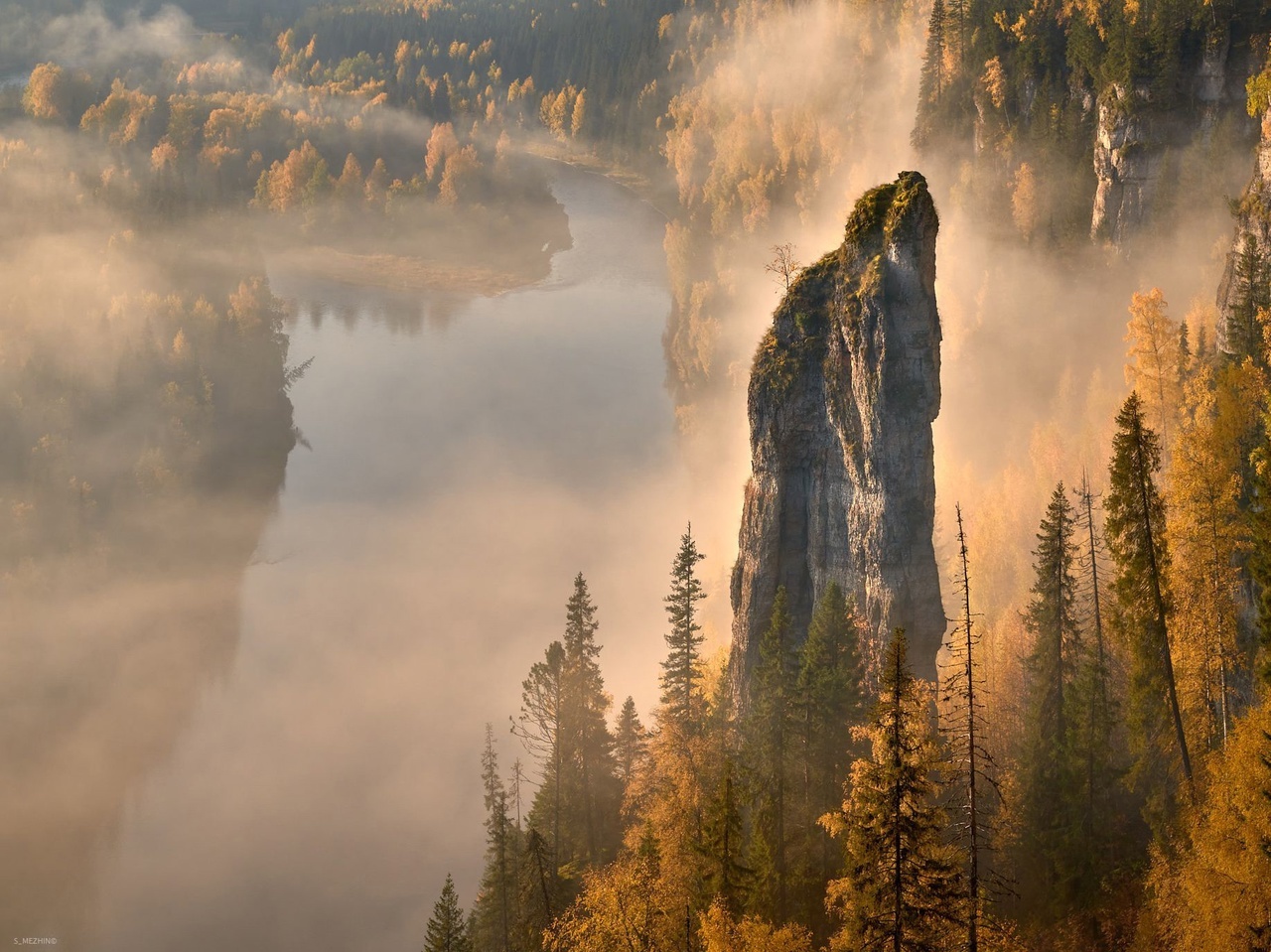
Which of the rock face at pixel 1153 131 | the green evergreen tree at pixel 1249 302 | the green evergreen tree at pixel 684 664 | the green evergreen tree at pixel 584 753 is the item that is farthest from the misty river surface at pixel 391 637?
the green evergreen tree at pixel 1249 302

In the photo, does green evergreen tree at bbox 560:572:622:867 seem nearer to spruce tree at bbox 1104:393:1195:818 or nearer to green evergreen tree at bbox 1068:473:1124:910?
green evergreen tree at bbox 1068:473:1124:910

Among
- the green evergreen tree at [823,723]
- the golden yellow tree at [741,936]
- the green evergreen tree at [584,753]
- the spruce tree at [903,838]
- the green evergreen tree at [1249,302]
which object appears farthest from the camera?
the green evergreen tree at [584,753]

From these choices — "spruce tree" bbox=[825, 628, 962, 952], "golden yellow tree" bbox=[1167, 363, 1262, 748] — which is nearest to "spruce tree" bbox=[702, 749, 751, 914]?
"spruce tree" bbox=[825, 628, 962, 952]

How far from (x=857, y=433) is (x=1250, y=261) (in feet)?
78.9

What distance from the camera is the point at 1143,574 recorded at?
143ft

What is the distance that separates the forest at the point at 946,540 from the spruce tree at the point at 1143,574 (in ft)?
0.53

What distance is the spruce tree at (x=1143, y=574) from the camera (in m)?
42.5

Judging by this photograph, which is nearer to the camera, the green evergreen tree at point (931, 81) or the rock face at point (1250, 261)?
the rock face at point (1250, 261)

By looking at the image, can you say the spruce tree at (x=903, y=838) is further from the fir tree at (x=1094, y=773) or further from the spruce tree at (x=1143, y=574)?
the fir tree at (x=1094, y=773)

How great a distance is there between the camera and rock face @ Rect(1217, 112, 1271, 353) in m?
68.9

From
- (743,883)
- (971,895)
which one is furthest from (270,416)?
(971,895)

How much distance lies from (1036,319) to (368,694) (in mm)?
76553

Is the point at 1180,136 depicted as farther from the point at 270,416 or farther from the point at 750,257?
the point at 270,416

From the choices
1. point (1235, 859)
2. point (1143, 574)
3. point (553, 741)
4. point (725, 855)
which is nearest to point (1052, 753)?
point (1143, 574)
